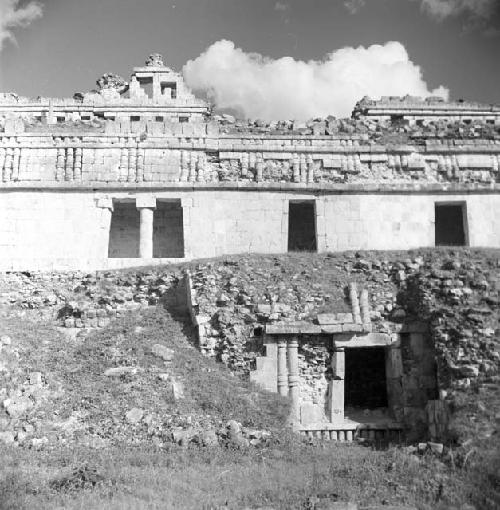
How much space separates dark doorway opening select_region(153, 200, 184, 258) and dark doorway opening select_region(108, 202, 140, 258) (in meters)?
0.57

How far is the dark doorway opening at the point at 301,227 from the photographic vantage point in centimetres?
1975

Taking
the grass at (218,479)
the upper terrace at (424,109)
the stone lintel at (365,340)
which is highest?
the upper terrace at (424,109)

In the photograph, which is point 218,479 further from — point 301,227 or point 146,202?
point 301,227

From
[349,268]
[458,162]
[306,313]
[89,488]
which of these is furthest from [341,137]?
[89,488]

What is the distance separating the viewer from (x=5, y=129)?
712 inches

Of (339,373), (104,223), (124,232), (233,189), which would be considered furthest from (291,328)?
(124,232)

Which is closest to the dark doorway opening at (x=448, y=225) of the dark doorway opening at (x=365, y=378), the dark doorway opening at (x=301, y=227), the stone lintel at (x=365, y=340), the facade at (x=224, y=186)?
the facade at (x=224, y=186)

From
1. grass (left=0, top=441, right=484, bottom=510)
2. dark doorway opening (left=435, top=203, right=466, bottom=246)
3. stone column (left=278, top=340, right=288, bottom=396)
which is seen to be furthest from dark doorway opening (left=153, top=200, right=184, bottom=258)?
grass (left=0, top=441, right=484, bottom=510)

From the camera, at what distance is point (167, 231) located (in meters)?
18.8

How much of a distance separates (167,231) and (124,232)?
4.11 feet

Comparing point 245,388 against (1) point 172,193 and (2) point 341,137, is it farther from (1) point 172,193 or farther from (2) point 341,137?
(2) point 341,137

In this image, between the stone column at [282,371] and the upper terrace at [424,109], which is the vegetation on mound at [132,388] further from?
the upper terrace at [424,109]

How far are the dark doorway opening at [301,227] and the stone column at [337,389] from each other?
264 inches

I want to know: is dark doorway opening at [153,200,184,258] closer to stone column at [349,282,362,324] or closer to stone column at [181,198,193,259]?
stone column at [181,198,193,259]
